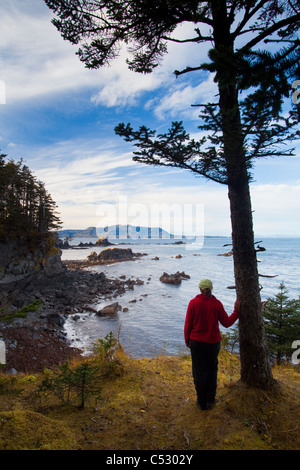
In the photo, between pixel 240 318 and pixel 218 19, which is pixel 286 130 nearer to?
pixel 218 19

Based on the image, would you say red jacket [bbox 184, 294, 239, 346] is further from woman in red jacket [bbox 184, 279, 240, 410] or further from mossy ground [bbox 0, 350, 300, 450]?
mossy ground [bbox 0, 350, 300, 450]

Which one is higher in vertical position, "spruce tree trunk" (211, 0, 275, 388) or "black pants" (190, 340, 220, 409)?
"spruce tree trunk" (211, 0, 275, 388)

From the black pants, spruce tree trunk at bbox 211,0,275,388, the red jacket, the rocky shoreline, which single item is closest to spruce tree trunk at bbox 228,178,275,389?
spruce tree trunk at bbox 211,0,275,388

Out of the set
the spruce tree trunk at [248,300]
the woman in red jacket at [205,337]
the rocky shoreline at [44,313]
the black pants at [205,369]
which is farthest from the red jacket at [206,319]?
the rocky shoreline at [44,313]

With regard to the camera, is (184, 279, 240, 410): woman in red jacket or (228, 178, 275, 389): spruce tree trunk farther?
(228, 178, 275, 389): spruce tree trunk

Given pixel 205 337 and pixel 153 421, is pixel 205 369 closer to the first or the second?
pixel 205 337

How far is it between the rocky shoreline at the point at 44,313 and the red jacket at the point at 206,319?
9.27 feet

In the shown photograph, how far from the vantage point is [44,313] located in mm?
17500

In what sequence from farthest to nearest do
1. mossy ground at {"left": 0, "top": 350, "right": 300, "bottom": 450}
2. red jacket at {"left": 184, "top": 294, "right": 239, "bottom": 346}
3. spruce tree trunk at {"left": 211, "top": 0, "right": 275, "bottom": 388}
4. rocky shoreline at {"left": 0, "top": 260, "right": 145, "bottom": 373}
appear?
rocky shoreline at {"left": 0, "top": 260, "right": 145, "bottom": 373}, spruce tree trunk at {"left": 211, "top": 0, "right": 275, "bottom": 388}, red jacket at {"left": 184, "top": 294, "right": 239, "bottom": 346}, mossy ground at {"left": 0, "top": 350, "right": 300, "bottom": 450}

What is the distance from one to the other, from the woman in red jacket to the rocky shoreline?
2.86 m

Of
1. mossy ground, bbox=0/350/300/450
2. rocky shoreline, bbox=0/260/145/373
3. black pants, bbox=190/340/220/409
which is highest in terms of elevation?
black pants, bbox=190/340/220/409

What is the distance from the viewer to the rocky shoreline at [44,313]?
31.7 feet

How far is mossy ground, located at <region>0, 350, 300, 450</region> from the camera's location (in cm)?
293
